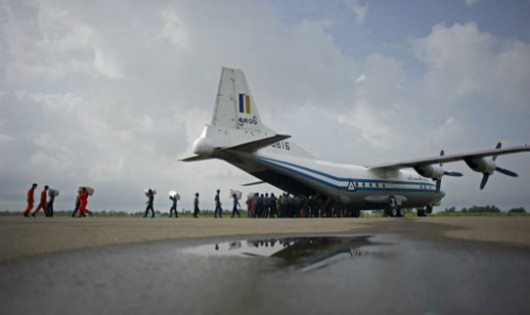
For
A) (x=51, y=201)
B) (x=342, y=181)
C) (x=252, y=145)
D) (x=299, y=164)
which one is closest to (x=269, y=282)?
(x=252, y=145)

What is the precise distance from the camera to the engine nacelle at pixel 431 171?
77.8 ft

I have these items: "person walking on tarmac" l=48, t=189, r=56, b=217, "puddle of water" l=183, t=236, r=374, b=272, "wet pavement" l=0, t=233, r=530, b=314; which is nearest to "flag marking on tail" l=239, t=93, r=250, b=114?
"person walking on tarmac" l=48, t=189, r=56, b=217

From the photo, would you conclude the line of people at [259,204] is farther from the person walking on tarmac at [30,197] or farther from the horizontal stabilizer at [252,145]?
the horizontal stabilizer at [252,145]

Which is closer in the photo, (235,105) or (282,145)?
(235,105)

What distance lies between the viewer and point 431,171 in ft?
78.7

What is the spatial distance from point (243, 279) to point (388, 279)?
1.06 meters

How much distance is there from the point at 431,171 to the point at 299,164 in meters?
9.07

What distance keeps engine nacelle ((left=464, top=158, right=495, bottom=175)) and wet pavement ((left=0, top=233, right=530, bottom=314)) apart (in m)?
19.0

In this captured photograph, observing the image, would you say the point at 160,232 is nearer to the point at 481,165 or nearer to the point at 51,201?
the point at 51,201

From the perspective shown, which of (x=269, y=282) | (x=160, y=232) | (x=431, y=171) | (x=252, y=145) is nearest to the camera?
(x=269, y=282)

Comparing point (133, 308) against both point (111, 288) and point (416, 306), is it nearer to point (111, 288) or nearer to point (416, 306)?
point (111, 288)

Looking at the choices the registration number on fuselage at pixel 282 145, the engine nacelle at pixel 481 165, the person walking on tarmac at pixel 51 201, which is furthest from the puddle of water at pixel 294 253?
the engine nacelle at pixel 481 165

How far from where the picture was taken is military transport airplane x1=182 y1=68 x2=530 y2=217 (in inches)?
699

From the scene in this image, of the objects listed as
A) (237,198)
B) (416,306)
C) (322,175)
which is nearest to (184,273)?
(416,306)
